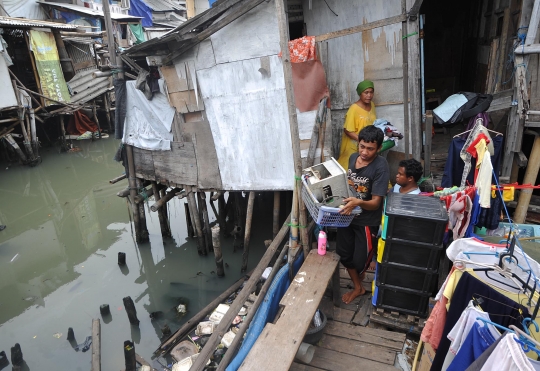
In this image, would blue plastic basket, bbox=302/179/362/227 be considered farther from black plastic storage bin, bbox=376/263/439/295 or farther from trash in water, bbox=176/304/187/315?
trash in water, bbox=176/304/187/315

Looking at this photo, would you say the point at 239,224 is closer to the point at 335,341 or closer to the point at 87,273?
the point at 87,273

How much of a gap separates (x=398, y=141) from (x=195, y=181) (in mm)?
4235

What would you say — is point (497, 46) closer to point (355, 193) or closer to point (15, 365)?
point (355, 193)

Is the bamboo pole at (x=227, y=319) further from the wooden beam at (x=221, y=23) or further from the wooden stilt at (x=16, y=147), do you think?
the wooden stilt at (x=16, y=147)

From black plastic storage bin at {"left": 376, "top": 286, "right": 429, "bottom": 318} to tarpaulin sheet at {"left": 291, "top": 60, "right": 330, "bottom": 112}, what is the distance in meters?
3.29

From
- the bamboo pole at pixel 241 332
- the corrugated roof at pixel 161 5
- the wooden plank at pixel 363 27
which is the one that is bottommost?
the bamboo pole at pixel 241 332

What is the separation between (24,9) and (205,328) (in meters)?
22.5

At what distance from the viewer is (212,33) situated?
590 cm

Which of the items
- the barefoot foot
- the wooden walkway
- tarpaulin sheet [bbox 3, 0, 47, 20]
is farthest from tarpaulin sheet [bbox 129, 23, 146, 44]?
the wooden walkway

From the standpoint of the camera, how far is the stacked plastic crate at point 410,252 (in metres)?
3.35

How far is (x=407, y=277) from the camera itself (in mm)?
3631

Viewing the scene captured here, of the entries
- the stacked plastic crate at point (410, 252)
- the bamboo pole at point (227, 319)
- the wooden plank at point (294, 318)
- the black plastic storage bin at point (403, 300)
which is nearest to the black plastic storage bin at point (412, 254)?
the stacked plastic crate at point (410, 252)

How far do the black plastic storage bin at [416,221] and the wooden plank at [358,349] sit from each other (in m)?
1.18

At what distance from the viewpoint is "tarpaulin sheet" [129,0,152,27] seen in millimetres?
26734
